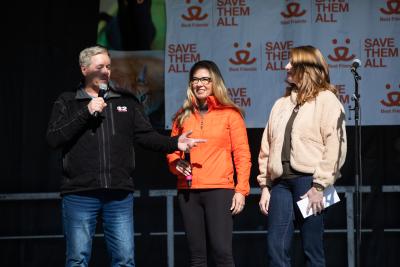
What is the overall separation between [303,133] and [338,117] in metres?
0.22

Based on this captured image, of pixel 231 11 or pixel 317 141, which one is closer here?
pixel 317 141

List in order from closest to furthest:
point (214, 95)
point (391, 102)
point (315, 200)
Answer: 1. point (315, 200)
2. point (214, 95)
3. point (391, 102)

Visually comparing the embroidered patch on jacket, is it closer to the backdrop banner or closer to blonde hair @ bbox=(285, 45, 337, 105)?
blonde hair @ bbox=(285, 45, 337, 105)

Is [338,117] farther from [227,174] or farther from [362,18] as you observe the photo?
[362,18]

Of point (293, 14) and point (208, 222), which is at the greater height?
point (293, 14)

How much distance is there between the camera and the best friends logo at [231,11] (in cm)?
608

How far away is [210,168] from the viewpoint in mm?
4691

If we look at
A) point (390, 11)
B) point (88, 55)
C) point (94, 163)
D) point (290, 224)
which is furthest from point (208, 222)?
point (390, 11)

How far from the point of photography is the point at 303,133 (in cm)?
429

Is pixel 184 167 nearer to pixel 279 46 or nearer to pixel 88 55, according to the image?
pixel 88 55

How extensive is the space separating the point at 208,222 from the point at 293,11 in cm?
217

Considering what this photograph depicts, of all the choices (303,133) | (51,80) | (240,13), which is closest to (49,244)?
(51,80)

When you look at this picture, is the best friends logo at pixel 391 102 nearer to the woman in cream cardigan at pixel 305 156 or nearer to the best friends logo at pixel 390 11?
the best friends logo at pixel 390 11

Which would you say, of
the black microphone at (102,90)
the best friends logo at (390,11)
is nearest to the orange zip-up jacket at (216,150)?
the black microphone at (102,90)
